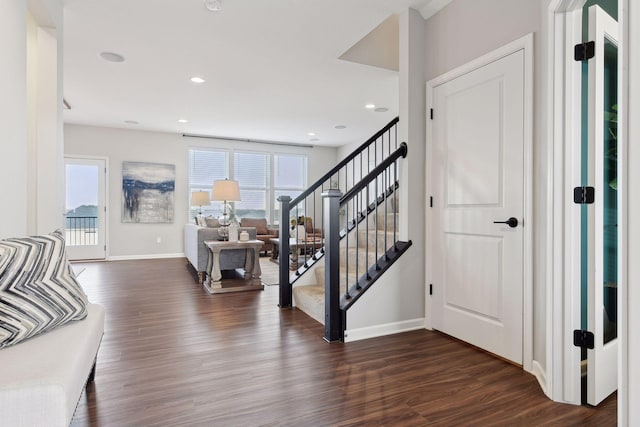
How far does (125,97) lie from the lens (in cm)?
519

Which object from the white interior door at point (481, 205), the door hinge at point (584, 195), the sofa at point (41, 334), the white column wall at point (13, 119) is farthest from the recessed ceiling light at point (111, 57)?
the door hinge at point (584, 195)

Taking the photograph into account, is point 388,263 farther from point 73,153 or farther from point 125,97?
point 73,153

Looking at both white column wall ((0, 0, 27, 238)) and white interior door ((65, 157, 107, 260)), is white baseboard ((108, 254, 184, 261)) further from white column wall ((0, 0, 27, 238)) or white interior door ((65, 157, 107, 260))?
white column wall ((0, 0, 27, 238))

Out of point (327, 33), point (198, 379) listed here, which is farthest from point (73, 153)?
point (198, 379)

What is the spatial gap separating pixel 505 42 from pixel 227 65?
288cm

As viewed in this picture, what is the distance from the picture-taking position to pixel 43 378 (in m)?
1.08

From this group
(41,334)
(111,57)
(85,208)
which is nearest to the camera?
(41,334)

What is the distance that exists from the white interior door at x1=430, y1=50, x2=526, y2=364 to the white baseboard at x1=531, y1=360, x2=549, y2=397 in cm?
11

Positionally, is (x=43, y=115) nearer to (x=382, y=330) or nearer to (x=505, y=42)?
(x=382, y=330)

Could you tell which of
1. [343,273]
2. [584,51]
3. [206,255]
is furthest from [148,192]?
[584,51]

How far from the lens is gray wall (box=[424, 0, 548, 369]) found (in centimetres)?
208

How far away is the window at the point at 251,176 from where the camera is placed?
788 cm

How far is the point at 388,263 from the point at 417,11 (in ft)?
6.86

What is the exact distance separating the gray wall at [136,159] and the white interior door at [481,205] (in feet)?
20.0
